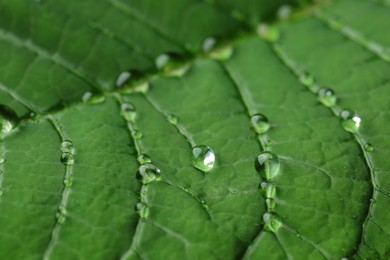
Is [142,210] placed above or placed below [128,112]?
below

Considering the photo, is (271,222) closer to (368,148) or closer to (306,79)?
(368,148)

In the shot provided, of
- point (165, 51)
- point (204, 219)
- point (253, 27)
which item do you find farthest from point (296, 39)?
point (204, 219)

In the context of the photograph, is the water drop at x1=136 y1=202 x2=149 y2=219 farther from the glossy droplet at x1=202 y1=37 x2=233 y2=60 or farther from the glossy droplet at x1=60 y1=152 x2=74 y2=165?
the glossy droplet at x1=202 y1=37 x2=233 y2=60

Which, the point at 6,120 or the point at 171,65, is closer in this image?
the point at 6,120

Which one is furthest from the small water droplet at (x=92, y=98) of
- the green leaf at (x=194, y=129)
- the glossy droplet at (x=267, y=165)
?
the glossy droplet at (x=267, y=165)

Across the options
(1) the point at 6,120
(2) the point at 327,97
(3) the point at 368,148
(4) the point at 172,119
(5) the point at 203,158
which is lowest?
(3) the point at 368,148

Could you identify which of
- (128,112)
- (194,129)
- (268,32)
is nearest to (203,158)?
(194,129)
